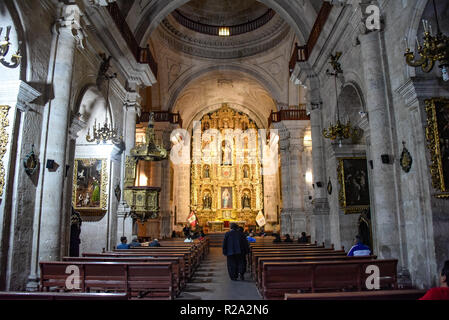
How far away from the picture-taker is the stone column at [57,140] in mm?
6152

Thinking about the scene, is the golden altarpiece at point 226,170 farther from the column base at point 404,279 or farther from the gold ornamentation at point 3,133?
the gold ornamentation at point 3,133

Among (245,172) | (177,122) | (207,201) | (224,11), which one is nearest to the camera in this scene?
(177,122)

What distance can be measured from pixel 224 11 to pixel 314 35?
11283 mm

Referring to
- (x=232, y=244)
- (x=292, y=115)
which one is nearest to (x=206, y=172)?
(x=292, y=115)

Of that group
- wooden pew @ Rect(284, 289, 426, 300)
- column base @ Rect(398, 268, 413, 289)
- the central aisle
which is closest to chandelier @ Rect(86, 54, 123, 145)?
the central aisle

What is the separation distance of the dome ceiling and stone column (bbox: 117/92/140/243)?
10045 mm

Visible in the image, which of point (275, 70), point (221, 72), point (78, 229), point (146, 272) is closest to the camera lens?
point (146, 272)

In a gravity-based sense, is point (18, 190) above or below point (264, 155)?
below

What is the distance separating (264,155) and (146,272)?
68.6ft

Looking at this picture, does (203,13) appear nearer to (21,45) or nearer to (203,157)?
(203,157)

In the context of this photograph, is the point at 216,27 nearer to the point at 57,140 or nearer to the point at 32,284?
the point at 57,140

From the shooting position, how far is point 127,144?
11.3 m

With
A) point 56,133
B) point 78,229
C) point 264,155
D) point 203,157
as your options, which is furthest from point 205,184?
point 56,133

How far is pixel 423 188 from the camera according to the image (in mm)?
5555
